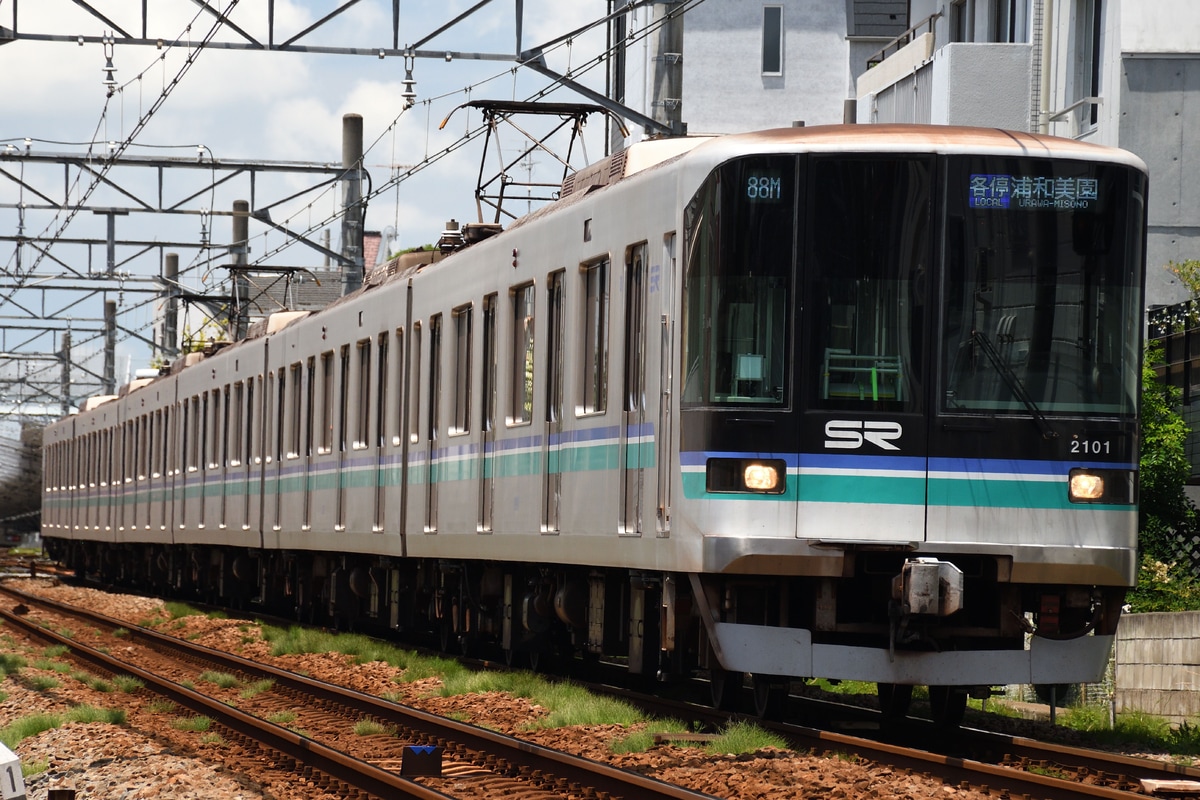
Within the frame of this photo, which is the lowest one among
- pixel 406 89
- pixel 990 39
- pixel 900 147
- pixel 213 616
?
pixel 213 616

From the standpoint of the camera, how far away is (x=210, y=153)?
92.1 ft

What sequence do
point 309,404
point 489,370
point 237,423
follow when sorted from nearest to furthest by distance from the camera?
point 489,370
point 309,404
point 237,423

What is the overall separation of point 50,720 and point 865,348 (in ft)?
18.4

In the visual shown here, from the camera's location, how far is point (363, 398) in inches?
693

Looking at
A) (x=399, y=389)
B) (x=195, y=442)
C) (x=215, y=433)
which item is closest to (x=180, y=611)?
(x=215, y=433)

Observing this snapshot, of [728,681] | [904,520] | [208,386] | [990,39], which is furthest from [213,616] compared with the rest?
[904,520]

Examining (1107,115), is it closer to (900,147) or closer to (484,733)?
(900,147)

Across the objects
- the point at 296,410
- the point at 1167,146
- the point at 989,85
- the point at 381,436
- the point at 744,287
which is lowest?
the point at 381,436

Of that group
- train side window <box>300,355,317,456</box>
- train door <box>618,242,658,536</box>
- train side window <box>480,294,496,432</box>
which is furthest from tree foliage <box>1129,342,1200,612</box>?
train side window <box>300,355,317,456</box>

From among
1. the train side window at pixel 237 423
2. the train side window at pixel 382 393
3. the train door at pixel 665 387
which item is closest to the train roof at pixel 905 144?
the train door at pixel 665 387

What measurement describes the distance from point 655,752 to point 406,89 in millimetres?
9879

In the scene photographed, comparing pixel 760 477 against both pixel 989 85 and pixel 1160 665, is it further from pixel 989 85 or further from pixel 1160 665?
pixel 989 85

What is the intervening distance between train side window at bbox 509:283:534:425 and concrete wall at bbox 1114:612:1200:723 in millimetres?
3987

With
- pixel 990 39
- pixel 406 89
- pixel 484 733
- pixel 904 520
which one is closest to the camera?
pixel 904 520
